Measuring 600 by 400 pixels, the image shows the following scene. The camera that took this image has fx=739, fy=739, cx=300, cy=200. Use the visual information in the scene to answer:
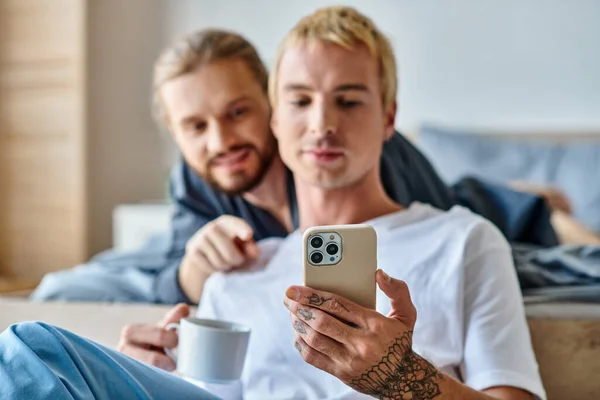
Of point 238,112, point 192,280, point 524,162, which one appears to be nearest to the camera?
point 192,280

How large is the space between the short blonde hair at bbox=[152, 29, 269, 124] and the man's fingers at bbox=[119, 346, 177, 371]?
59cm

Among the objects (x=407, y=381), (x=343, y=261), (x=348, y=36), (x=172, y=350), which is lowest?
(x=172, y=350)

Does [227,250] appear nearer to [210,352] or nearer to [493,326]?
[210,352]

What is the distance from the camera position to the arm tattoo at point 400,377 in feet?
2.30

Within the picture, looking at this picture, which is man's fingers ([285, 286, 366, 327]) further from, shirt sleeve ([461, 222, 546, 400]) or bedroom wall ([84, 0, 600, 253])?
bedroom wall ([84, 0, 600, 253])

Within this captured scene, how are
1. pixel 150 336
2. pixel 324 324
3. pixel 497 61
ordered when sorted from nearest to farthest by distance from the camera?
pixel 324 324
pixel 150 336
pixel 497 61

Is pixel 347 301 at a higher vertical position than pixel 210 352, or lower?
higher

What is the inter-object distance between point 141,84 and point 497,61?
1663 millimetres

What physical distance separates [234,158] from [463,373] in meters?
0.67

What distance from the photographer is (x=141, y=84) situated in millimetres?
3529

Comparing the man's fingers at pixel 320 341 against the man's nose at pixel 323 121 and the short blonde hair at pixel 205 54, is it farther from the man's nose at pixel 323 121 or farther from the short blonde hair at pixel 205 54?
the short blonde hair at pixel 205 54

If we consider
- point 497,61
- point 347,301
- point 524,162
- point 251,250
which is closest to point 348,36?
point 251,250

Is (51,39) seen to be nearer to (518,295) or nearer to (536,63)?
(536,63)

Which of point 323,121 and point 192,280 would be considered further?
point 192,280
